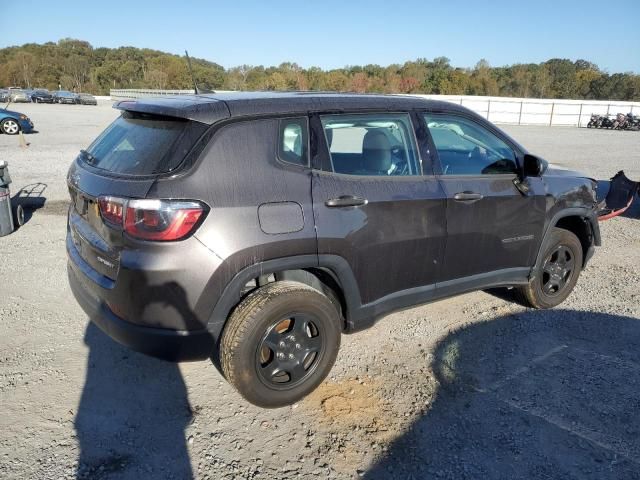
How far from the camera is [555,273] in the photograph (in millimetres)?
4316

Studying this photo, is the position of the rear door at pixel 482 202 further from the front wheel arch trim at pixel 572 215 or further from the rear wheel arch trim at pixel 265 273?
the rear wheel arch trim at pixel 265 273

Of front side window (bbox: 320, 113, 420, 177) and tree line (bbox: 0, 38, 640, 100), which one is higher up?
tree line (bbox: 0, 38, 640, 100)

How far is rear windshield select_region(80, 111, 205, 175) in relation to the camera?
255cm

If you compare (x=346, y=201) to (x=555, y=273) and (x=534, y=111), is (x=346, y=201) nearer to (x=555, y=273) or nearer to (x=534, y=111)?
(x=555, y=273)

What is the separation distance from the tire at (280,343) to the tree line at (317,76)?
1897 inches

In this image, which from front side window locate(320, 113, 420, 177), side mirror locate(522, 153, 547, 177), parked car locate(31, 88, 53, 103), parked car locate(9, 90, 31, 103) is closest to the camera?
front side window locate(320, 113, 420, 177)

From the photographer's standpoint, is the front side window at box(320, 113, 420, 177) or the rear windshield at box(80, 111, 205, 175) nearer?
the rear windshield at box(80, 111, 205, 175)

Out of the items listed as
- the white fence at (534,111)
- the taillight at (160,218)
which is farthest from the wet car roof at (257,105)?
the white fence at (534,111)

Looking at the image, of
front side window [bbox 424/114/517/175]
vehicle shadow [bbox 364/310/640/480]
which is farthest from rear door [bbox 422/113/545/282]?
vehicle shadow [bbox 364/310/640/480]

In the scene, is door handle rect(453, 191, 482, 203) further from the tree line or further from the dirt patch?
the tree line

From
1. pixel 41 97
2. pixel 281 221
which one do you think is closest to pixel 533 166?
pixel 281 221

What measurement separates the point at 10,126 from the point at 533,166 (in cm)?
1991

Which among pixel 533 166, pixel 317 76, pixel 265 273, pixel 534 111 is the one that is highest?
pixel 317 76

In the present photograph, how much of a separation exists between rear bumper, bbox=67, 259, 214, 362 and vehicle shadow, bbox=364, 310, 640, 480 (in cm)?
112
